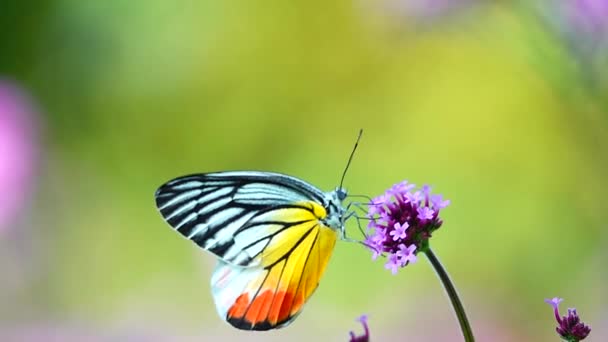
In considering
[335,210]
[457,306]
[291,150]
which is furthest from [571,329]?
[291,150]

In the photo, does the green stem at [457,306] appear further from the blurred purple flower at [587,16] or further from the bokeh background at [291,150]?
the bokeh background at [291,150]

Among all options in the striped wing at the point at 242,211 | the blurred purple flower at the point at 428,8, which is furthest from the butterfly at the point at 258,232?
the blurred purple flower at the point at 428,8

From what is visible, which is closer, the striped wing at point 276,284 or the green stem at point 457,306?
the green stem at point 457,306

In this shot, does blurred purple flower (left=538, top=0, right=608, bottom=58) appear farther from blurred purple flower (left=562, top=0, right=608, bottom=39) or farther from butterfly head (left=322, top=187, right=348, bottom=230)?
butterfly head (left=322, top=187, right=348, bottom=230)

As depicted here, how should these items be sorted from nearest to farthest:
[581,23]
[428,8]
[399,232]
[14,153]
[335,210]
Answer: [399,232]
[335,210]
[581,23]
[428,8]
[14,153]

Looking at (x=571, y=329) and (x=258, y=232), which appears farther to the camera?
(x=258, y=232)

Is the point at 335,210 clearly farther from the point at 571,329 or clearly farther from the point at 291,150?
the point at 291,150

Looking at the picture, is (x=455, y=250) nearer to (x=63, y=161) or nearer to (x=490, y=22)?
(x=490, y=22)
